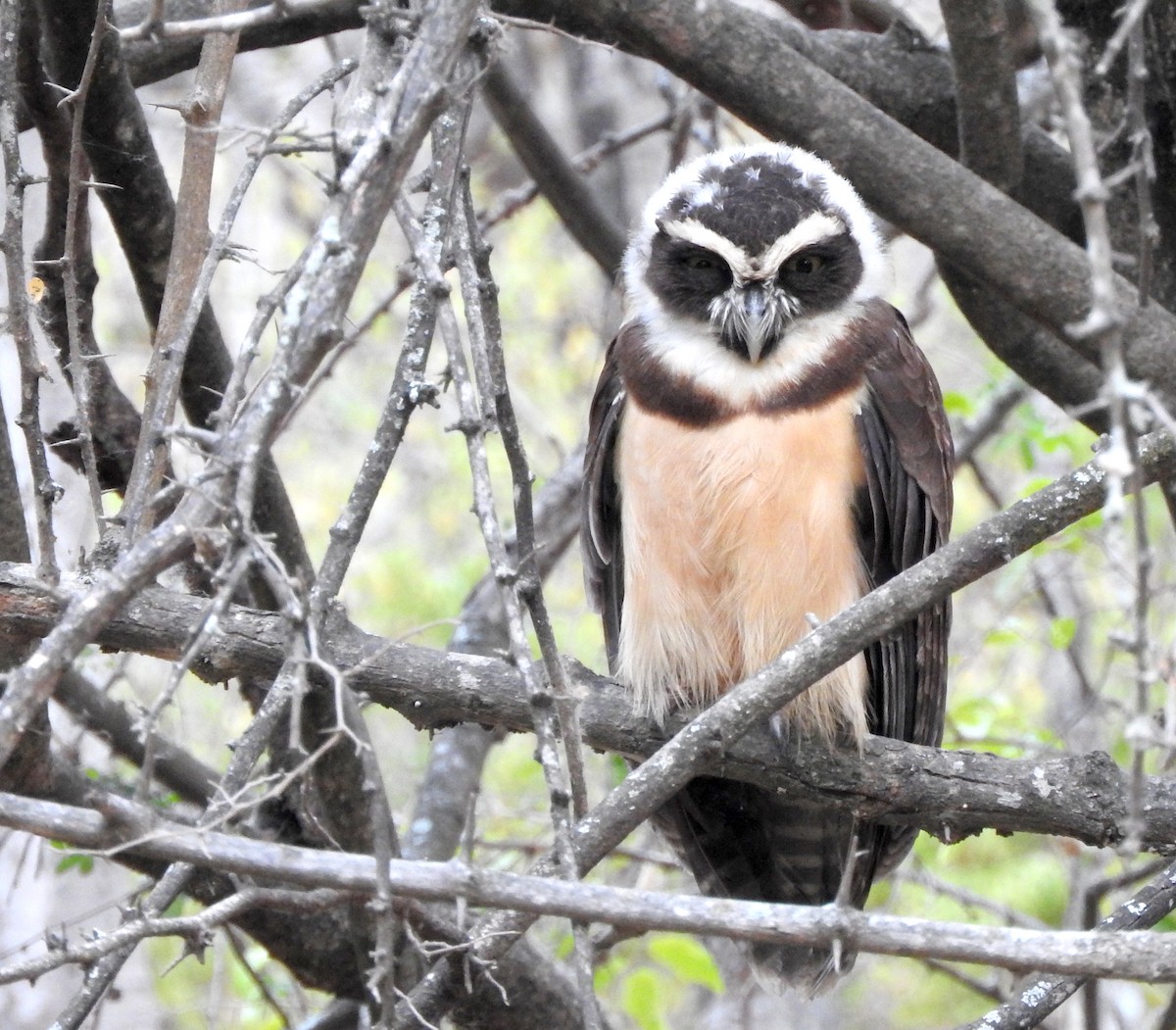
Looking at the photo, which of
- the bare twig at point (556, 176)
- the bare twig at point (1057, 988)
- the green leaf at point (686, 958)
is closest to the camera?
the bare twig at point (1057, 988)

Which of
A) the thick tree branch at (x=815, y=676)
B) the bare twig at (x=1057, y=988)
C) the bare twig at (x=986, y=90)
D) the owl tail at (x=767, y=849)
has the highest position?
the bare twig at (x=986, y=90)

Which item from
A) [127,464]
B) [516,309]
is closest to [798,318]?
[127,464]

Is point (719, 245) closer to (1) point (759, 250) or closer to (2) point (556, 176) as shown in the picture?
(1) point (759, 250)

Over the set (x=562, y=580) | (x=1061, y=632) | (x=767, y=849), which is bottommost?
(x=562, y=580)

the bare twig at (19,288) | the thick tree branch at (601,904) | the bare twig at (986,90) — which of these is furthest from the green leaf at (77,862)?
the bare twig at (986,90)

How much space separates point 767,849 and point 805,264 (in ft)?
5.89

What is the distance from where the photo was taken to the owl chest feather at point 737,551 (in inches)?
149

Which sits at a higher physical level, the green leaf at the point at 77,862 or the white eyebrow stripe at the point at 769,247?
the white eyebrow stripe at the point at 769,247

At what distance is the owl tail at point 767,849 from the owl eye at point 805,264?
1520 millimetres

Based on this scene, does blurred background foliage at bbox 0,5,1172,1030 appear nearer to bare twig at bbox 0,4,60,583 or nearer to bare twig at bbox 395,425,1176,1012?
bare twig at bbox 0,4,60,583

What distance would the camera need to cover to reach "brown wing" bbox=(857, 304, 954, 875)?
12.7 feet

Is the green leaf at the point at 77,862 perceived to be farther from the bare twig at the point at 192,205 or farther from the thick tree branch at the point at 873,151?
the thick tree branch at the point at 873,151

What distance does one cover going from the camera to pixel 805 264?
3914 mm

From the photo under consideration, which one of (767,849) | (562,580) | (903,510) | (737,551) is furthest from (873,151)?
(562,580)
